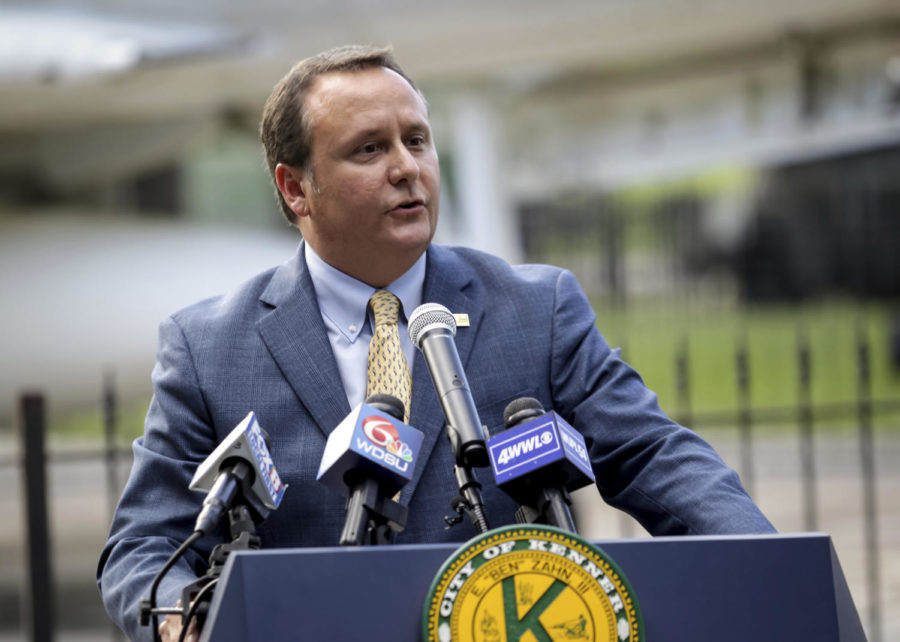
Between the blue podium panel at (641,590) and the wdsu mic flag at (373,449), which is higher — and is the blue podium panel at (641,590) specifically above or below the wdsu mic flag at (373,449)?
below

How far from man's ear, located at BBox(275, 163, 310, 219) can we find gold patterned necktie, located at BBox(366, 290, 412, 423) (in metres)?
0.24

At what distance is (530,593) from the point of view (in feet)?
4.05

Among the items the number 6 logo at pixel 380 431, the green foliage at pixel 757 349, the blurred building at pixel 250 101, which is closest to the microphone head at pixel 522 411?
the number 6 logo at pixel 380 431

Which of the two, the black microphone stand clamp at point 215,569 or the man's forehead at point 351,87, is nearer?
the black microphone stand clamp at point 215,569

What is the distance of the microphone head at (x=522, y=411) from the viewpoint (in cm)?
→ 153

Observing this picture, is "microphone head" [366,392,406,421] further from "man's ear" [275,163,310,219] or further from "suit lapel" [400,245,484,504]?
"man's ear" [275,163,310,219]

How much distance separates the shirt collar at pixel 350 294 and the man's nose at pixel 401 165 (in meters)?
0.24

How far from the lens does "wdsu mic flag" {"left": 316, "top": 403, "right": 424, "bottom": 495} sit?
1388 millimetres

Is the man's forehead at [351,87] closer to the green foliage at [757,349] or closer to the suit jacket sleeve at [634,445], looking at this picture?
the suit jacket sleeve at [634,445]

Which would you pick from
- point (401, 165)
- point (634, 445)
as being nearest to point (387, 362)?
point (401, 165)

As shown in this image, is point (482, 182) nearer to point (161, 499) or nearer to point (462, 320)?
point (462, 320)

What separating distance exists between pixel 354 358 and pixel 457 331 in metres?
0.19

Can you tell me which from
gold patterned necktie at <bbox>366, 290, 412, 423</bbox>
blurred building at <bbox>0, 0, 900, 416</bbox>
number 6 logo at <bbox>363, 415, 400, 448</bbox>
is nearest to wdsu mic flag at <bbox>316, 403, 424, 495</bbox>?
number 6 logo at <bbox>363, 415, 400, 448</bbox>

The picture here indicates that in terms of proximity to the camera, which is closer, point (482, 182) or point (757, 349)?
point (482, 182)
